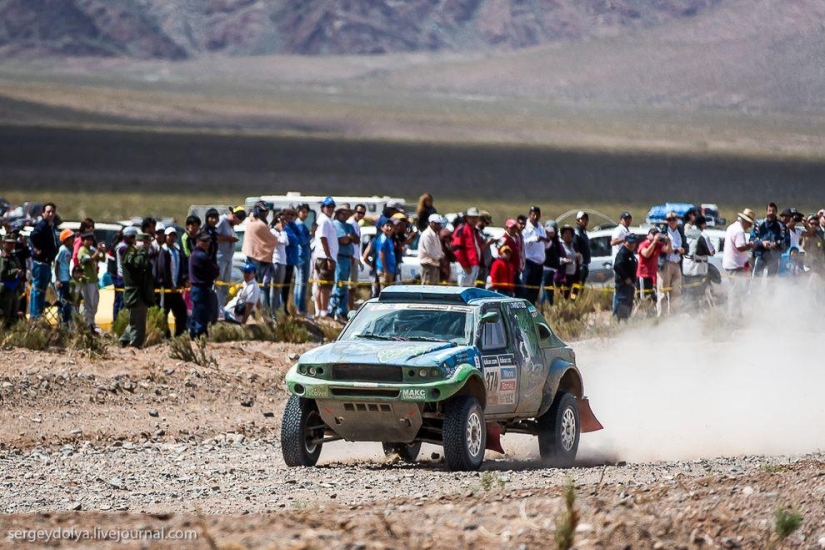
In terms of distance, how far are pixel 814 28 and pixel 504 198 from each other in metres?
41.4

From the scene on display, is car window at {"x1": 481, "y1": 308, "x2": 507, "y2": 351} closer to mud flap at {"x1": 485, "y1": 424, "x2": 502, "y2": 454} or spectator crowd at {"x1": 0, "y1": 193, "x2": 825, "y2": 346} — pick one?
mud flap at {"x1": 485, "y1": 424, "x2": 502, "y2": 454}

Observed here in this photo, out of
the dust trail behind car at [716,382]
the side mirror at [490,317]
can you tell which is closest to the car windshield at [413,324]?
the side mirror at [490,317]

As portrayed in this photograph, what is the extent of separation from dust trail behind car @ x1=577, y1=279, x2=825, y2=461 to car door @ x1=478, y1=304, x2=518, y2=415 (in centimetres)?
180

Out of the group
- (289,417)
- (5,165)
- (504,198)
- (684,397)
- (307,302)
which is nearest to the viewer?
(289,417)

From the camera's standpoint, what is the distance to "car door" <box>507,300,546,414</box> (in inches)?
549

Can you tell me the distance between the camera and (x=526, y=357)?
14.1 meters

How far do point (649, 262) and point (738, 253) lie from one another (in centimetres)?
218

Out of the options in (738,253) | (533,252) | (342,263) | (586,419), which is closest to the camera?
(586,419)

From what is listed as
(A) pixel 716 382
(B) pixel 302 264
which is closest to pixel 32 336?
(B) pixel 302 264

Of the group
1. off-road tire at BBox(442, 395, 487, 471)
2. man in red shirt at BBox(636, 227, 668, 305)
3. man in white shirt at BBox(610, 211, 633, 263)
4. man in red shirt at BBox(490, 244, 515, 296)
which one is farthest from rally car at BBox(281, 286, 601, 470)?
man in white shirt at BBox(610, 211, 633, 263)

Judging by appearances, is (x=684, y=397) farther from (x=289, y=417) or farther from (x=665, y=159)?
(x=665, y=159)

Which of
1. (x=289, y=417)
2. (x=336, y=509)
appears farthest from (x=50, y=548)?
(x=289, y=417)

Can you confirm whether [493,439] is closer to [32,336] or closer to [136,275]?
[136,275]

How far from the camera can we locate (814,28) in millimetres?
52562
